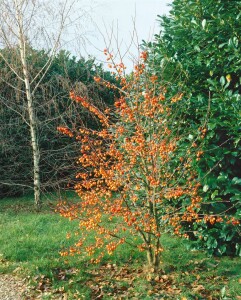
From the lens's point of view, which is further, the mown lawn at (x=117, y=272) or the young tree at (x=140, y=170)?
the young tree at (x=140, y=170)

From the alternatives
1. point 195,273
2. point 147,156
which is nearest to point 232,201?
point 195,273

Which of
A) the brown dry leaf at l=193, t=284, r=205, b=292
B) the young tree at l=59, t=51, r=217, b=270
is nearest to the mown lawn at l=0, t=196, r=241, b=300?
the brown dry leaf at l=193, t=284, r=205, b=292

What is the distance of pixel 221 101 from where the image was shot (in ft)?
19.7

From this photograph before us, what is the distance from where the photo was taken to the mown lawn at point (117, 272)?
5379 mm

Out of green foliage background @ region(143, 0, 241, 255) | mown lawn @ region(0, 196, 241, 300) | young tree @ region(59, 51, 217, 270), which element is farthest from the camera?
green foliage background @ region(143, 0, 241, 255)

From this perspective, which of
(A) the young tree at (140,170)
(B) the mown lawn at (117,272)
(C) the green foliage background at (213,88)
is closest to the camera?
(B) the mown lawn at (117,272)

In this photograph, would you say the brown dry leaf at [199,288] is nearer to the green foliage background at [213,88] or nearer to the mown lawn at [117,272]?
the mown lawn at [117,272]

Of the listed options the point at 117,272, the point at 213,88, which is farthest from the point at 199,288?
the point at 213,88

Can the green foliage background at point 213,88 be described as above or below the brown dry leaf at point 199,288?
above

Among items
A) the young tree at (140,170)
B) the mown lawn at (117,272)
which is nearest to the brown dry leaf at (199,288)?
the mown lawn at (117,272)

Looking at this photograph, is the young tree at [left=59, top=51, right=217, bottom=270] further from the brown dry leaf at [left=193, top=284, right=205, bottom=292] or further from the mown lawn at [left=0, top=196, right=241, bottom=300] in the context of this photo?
the brown dry leaf at [left=193, top=284, right=205, bottom=292]

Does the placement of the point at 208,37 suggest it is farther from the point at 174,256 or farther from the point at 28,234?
the point at 28,234

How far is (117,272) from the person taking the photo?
6.09 m

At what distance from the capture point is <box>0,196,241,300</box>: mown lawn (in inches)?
212
